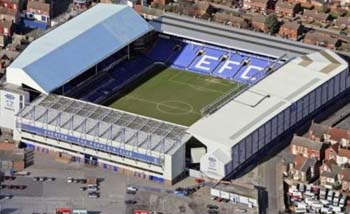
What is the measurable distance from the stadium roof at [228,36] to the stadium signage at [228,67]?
1161 millimetres

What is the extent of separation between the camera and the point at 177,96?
284ft

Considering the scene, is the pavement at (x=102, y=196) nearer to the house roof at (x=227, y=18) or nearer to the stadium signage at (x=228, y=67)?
the stadium signage at (x=228, y=67)

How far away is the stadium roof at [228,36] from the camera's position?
88.6 m

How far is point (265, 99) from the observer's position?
80.7 metres

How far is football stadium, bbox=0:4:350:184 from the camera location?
76.1 m

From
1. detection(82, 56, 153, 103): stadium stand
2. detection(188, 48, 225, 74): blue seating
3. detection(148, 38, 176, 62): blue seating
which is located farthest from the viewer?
detection(148, 38, 176, 62): blue seating

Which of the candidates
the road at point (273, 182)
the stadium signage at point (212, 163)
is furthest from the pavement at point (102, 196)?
the road at point (273, 182)

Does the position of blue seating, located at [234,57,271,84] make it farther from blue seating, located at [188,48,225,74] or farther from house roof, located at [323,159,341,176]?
house roof, located at [323,159,341,176]

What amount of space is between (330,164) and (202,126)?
318 inches

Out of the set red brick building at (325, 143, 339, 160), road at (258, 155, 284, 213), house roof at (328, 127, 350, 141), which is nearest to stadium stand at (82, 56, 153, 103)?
road at (258, 155, 284, 213)

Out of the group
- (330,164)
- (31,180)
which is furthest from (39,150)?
(330,164)

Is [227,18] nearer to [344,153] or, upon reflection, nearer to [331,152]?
[331,152]

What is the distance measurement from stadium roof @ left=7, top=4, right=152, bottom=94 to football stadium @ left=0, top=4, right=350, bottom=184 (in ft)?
0.29

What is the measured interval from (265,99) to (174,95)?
8445 mm
